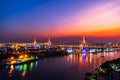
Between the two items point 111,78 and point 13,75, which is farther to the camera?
point 13,75

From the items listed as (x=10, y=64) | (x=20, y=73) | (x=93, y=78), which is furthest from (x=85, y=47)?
(x=93, y=78)

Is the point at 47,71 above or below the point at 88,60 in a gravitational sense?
below

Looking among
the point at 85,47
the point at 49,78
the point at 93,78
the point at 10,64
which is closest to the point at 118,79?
the point at 93,78

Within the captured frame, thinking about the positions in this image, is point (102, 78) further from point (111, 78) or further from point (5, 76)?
point (5, 76)

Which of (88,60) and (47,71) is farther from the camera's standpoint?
(88,60)

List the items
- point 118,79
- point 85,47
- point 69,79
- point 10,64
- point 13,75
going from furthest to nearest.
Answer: point 85,47 → point 10,64 → point 13,75 → point 69,79 → point 118,79

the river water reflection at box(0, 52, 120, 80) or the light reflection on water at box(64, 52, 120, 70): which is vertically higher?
the light reflection on water at box(64, 52, 120, 70)

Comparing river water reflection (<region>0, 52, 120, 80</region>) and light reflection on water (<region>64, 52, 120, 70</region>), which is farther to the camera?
light reflection on water (<region>64, 52, 120, 70</region>)

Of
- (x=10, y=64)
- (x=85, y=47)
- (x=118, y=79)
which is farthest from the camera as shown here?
(x=85, y=47)

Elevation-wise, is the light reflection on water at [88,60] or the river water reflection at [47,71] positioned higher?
the light reflection on water at [88,60]

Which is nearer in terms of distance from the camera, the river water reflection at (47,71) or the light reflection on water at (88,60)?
the river water reflection at (47,71)
